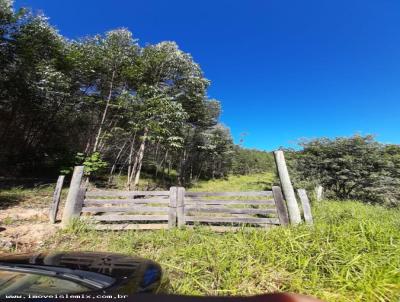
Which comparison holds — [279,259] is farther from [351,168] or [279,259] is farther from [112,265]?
[351,168]

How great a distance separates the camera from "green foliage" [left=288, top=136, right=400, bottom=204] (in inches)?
520

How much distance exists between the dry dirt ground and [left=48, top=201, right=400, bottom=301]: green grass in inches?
16.2

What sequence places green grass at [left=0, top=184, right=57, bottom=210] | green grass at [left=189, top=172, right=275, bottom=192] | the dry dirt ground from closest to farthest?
the dry dirt ground
green grass at [left=0, top=184, right=57, bottom=210]
green grass at [left=189, top=172, right=275, bottom=192]

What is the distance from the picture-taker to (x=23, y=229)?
231 inches

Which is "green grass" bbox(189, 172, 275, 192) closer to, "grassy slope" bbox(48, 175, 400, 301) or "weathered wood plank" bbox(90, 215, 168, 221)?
"weathered wood plank" bbox(90, 215, 168, 221)

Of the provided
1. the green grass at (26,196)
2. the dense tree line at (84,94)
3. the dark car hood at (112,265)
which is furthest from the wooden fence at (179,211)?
the dense tree line at (84,94)

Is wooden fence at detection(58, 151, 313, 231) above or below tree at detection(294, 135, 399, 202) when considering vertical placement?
below

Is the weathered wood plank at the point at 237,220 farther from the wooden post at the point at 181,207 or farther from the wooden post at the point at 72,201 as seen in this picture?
the wooden post at the point at 72,201

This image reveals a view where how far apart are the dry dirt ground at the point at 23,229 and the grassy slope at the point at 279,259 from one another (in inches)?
15.2

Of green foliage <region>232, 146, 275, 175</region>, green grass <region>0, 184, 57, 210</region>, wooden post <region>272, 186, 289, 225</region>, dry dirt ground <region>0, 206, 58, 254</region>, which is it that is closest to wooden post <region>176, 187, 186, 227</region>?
wooden post <region>272, 186, 289, 225</region>

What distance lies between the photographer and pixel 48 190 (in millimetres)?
11266

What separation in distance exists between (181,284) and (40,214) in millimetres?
5565

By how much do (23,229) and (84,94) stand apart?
14553 mm

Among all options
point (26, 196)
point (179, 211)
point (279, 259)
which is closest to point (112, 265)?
point (279, 259)
